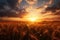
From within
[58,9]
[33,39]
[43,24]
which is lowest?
[33,39]

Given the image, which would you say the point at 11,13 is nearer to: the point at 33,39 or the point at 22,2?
the point at 22,2

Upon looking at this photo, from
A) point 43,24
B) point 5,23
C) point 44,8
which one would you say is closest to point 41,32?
point 43,24

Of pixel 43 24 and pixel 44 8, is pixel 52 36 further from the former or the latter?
pixel 44 8

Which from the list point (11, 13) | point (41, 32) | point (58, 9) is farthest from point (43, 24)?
point (11, 13)

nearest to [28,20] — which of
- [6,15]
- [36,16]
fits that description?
[36,16]

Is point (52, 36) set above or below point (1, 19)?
below

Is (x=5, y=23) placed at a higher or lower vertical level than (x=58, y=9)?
lower
